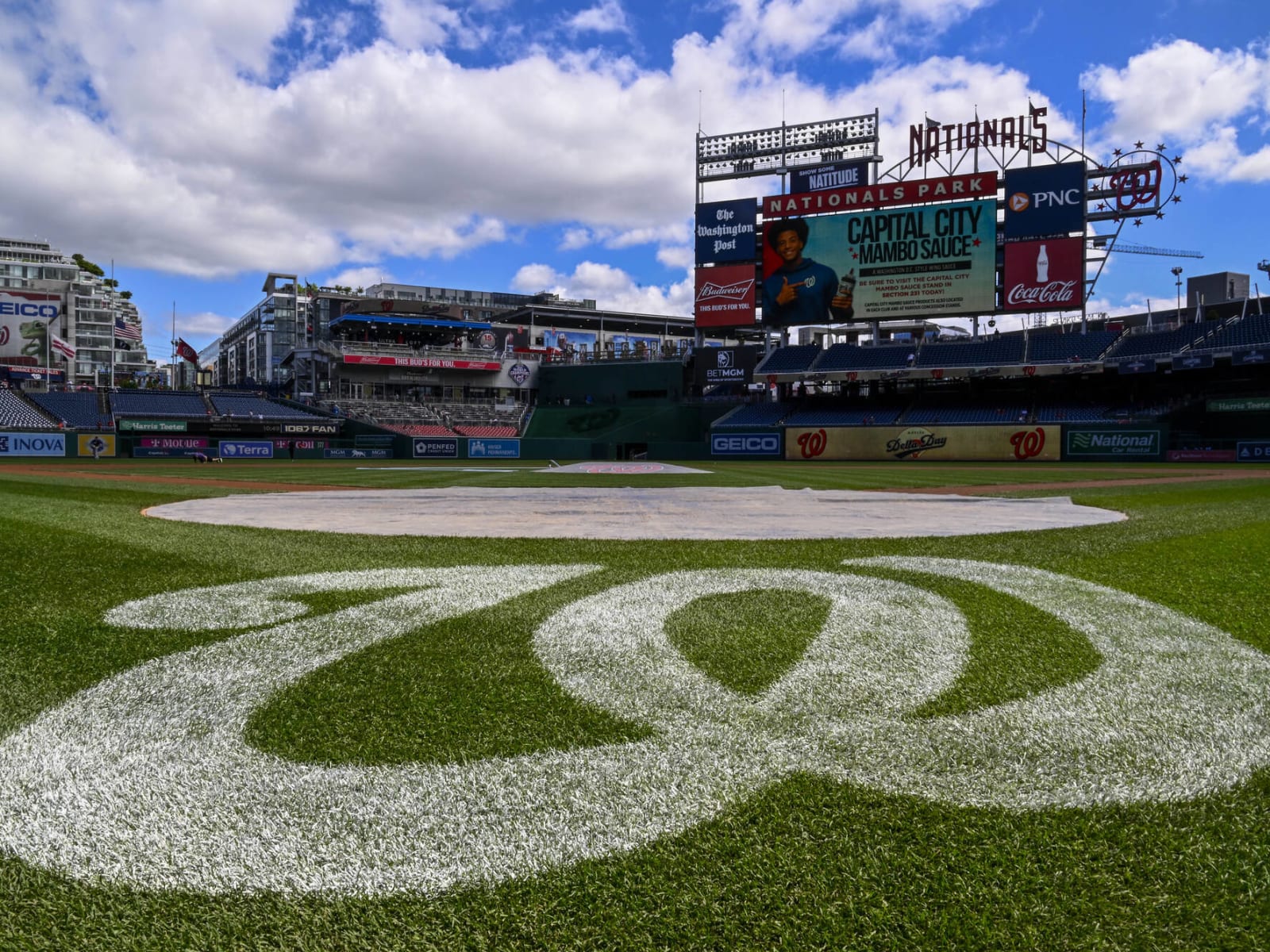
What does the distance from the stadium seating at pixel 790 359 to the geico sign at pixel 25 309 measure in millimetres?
48018

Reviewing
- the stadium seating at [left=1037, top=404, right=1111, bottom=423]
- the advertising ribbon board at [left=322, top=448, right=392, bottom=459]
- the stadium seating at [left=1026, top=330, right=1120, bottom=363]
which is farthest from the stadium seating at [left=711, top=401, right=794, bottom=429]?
the advertising ribbon board at [left=322, top=448, right=392, bottom=459]

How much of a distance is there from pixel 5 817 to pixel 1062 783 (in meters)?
2.75

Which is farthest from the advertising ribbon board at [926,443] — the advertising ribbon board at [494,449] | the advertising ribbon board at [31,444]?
the advertising ribbon board at [31,444]

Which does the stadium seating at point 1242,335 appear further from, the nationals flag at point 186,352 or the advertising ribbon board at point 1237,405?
the nationals flag at point 186,352

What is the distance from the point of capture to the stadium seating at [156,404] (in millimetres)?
44141

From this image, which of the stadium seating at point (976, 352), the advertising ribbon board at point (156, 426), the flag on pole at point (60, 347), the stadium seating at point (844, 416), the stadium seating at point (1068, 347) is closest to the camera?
the stadium seating at point (1068, 347)

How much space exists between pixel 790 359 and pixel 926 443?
36.5 ft

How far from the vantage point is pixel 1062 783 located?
2141 mm

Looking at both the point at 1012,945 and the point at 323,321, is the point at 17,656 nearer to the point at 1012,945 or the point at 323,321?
the point at 1012,945

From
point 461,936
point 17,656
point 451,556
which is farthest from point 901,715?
point 451,556

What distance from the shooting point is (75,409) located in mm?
Answer: 43844

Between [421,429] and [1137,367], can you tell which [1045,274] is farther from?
[421,429]

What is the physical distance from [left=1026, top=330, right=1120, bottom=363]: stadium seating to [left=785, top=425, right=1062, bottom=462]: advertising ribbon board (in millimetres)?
4685

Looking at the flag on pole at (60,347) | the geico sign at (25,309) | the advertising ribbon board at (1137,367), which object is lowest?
the advertising ribbon board at (1137,367)
